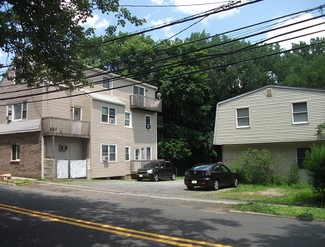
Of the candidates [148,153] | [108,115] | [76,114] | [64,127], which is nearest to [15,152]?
[64,127]

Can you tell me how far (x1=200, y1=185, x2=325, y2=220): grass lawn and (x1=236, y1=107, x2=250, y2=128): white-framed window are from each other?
6833 millimetres

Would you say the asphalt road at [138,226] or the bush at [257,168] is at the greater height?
the bush at [257,168]

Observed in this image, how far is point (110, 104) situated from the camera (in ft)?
111

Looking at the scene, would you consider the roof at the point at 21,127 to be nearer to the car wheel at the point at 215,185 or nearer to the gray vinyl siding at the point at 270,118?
the gray vinyl siding at the point at 270,118

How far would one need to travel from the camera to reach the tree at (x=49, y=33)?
9500 millimetres

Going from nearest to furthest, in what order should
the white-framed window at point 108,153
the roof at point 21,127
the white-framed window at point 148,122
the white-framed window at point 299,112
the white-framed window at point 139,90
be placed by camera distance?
the white-framed window at point 299,112
the roof at point 21,127
the white-framed window at point 108,153
the white-framed window at point 139,90
the white-framed window at point 148,122

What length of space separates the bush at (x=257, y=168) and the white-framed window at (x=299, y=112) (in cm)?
286

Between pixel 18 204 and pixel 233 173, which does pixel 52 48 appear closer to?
pixel 18 204

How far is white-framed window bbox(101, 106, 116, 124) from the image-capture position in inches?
1305


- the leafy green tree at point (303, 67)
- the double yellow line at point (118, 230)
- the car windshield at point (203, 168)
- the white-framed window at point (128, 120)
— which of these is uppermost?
the leafy green tree at point (303, 67)

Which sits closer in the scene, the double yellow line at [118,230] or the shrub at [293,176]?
Result: the double yellow line at [118,230]

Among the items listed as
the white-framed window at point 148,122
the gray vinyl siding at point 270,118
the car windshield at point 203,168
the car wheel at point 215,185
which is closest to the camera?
the car wheel at point 215,185

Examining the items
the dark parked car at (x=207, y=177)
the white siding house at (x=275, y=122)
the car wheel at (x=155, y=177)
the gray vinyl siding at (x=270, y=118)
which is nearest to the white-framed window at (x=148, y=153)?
the car wheel at (x=155, y=177)

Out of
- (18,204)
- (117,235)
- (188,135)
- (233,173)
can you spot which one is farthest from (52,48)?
(188,135)
